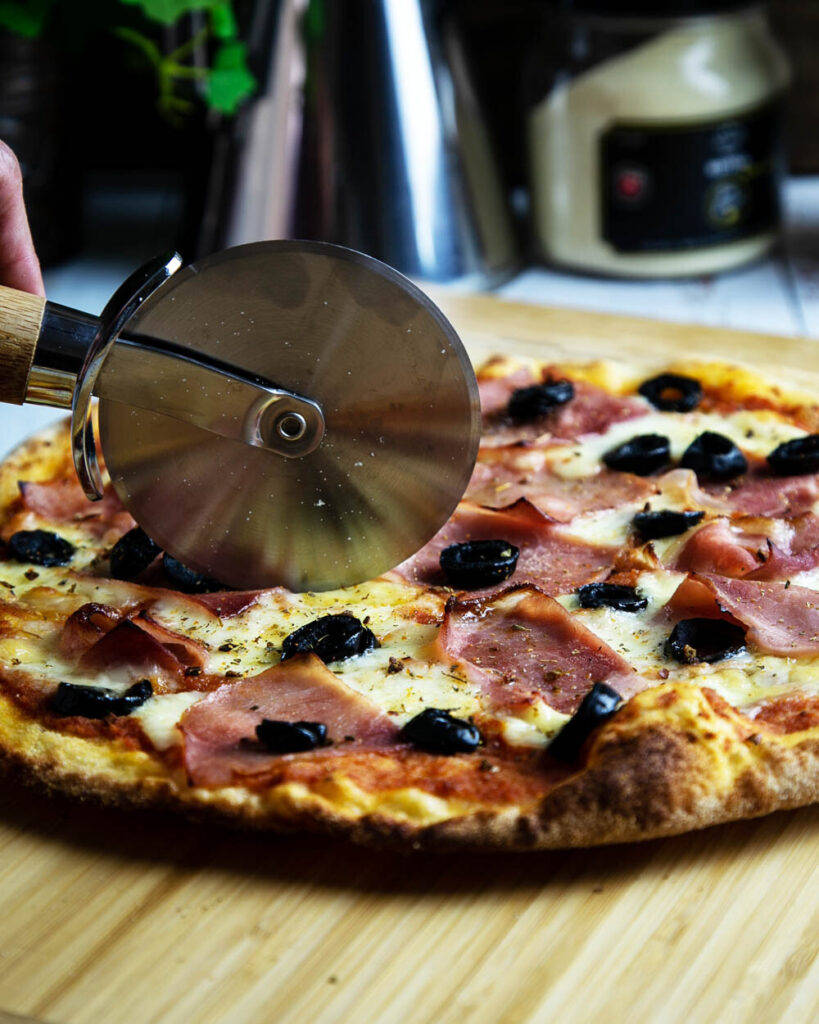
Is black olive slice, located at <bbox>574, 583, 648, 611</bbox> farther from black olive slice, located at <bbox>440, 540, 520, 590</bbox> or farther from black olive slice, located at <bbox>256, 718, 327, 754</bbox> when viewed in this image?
black olive slice, located at <bbox>256, 718, 327, 754</bbox>

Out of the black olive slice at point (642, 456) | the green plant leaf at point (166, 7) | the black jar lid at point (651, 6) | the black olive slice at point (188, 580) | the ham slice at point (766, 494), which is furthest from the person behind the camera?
the black jar lid at point (651, 6)

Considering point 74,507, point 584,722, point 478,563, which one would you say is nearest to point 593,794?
point 584,722

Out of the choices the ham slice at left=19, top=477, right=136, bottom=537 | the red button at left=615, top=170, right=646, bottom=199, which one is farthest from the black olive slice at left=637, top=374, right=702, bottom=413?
the ham slice at left=19, top=477, right=136, bottom=537

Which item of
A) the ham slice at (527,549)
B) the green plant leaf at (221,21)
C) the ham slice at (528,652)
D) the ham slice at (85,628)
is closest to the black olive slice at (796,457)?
the ham slice at (527,549)

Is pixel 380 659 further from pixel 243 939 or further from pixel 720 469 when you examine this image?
pixel 720 469

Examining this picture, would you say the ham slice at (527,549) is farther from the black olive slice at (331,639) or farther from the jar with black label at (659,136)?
the jar with black label at (659,136)

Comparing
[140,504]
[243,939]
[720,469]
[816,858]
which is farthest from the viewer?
[720,469]

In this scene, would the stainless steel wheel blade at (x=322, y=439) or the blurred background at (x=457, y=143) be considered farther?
the blurred background at (x=457, y=143)

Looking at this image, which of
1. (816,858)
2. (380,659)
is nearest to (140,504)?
(380,659)
